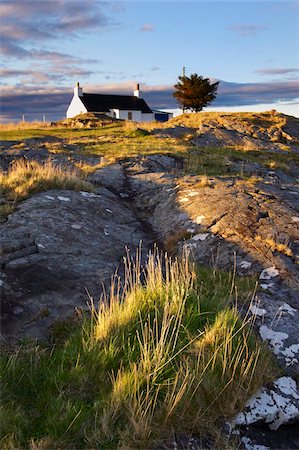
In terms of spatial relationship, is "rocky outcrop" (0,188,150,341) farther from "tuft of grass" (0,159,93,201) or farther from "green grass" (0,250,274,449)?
"green grass" (0,250,274,449)

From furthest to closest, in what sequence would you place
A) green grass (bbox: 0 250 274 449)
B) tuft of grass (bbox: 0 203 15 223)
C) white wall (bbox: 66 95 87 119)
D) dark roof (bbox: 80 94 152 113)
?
dark roof (bbox: 80 94 152 113), white wall (bbox: 66 95 87 119), tuft of grass (bbox: 0 203 15 223), green grass (bbox: 0 250 274 449)

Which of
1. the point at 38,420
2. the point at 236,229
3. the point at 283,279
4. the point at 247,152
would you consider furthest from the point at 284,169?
the point at 38,420

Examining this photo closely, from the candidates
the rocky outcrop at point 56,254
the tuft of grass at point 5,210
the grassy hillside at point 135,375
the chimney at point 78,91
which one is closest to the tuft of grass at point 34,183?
the rocky outcrop at point 56,254

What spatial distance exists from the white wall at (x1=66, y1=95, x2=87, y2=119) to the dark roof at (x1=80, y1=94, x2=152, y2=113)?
1.83 ft

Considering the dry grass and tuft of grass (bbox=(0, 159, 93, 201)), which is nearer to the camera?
tuft of grass (bbox=(0, 159, 93, 201))

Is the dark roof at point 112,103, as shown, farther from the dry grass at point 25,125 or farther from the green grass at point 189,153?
the green grass at point 189,153

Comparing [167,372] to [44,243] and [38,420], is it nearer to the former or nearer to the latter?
[38,420]

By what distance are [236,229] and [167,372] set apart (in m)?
4.59

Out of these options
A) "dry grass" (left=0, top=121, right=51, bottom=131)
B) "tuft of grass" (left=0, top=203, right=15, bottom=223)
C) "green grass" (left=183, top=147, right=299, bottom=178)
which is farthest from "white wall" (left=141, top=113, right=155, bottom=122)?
"tuft of grass" (left=0, top=203, right=15, bottom=223)

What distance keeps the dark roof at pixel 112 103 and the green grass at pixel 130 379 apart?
53969mm

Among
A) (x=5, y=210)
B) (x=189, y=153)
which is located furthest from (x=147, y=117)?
(x=5, y=210)

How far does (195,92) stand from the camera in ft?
168

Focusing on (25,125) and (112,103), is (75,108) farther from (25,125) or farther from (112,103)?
(25,125)

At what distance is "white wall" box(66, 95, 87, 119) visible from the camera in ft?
187
